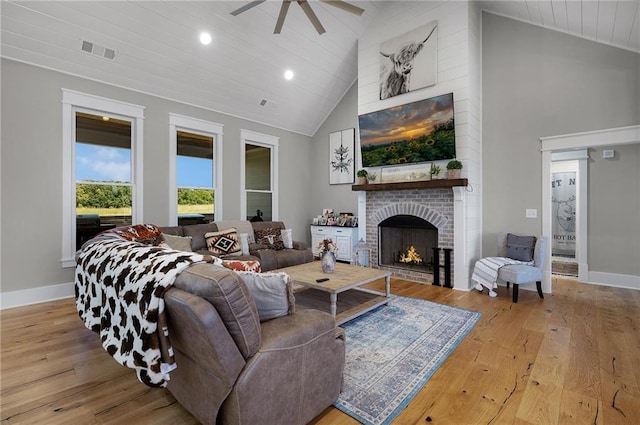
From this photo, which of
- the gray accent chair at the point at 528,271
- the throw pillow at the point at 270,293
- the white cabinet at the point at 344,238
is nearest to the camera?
the throw pillow at the point at 270,293

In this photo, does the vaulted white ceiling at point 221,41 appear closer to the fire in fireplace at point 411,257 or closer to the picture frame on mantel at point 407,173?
the picture frame on mantel at point 407,173

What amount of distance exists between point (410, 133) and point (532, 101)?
1.76m

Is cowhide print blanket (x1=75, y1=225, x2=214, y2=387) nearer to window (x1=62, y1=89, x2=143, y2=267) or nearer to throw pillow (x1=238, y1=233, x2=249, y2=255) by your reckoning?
window (x1=62, y1=89, x2=143, y2=267)

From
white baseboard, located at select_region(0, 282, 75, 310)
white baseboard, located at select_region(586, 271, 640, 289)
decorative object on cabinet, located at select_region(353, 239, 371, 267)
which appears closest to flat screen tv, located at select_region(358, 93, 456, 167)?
decorative object on cabinet, located at select_region(353, 239, 371, 267)

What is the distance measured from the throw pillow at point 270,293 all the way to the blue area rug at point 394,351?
29.3 inches

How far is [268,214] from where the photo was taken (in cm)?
670

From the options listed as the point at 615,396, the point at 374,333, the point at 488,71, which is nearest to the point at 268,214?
the point at 374,333

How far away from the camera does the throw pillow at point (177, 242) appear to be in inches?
161

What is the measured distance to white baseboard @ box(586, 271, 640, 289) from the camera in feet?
14.0

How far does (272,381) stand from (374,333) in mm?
1674

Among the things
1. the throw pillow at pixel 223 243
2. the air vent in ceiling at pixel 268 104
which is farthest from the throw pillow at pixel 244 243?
the air vent in ceiling at pixel 268 104

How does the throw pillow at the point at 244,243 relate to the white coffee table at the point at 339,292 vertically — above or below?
above

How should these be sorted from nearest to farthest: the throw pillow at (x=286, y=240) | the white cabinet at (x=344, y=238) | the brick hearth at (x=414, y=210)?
1. the brick hearth at (x=414, y=210)
2. the throw pillow at (x=286, y=240)
3. the white cabinet at (x=344, y=238)

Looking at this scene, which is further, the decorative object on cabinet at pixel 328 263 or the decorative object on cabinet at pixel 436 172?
the decorative object on cabinet at pixel 436 172
